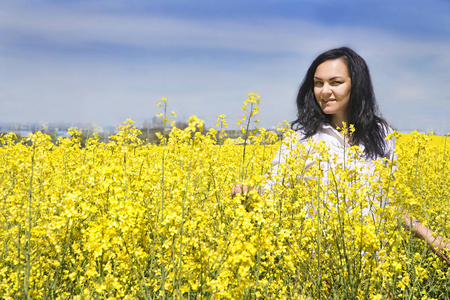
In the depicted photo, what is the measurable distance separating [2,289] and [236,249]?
5.34 ft

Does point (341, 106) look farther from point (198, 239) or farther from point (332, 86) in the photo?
point (198, 239)

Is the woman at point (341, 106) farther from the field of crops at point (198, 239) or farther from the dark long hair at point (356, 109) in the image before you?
the field of crops at point (198, 239)

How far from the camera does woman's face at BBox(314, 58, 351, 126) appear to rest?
3.44 metres

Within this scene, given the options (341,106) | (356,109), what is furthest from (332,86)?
(356,109)

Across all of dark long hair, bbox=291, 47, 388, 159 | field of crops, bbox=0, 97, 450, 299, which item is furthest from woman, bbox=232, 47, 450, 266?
field of crops, bbox=0, 97, 450, 299

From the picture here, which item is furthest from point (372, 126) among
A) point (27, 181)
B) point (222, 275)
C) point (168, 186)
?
point (27, 181)

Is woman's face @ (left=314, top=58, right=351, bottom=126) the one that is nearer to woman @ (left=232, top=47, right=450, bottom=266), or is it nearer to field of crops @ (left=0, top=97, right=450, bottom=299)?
woman @ (left=232, top=47, right=450, bottom=266)

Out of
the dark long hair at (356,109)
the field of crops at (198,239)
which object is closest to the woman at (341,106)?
the dark long hair at (356,109)

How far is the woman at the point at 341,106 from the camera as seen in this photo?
11.4 ft

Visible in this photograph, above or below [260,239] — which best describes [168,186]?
above

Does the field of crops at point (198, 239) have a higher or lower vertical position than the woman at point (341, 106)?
lower

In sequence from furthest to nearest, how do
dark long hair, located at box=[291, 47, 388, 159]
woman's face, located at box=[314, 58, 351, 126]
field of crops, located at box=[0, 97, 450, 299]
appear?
dark long hair, located at box=[291, 47, 388, 159]
woman's face, located at box=[314, 58, 351, 126]
field of crops, located at box=[0, 97, 450, 299]

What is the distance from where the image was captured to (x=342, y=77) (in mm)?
3469

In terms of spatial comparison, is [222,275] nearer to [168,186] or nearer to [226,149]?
[168,186]
